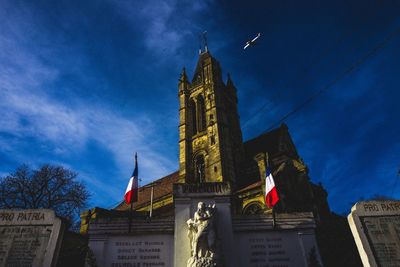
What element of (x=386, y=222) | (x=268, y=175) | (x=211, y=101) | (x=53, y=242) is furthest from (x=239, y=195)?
(x=53, y=242)

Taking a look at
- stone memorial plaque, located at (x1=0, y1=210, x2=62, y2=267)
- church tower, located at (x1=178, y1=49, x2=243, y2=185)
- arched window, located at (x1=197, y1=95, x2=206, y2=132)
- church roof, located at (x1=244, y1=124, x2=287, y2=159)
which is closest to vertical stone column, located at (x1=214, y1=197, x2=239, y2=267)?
stone memorial plaque, located at (x1=0, y1=210, x2=62, y2=267)

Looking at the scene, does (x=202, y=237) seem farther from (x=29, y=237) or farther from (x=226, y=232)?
(x=29, y=237)

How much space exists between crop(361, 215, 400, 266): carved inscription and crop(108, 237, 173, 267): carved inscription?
623 centimetres

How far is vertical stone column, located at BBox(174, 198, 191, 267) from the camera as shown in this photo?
907 cm

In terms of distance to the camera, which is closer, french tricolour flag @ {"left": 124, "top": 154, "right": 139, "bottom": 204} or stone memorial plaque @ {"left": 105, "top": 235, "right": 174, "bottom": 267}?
stone memorial plaque @ {"left": 105, "top": 235, "right": 174, "bottom": 267}

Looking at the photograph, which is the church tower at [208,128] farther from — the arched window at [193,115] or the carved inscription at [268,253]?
the carved inscription at [268,253]

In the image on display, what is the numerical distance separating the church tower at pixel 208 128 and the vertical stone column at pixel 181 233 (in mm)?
18825

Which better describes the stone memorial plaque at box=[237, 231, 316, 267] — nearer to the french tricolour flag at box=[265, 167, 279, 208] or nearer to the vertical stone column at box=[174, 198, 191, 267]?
the french tricolour flag at box=[265, 167, 279, 208]

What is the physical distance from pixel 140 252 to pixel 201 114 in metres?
28.9

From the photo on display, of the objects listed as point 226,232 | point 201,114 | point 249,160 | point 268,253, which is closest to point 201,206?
point 226,232

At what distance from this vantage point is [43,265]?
8508 mm

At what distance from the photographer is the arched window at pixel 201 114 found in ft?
118

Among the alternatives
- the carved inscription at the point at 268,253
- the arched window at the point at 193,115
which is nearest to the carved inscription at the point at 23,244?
the carved inscription at the point at 268,253

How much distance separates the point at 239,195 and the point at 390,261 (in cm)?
1827
